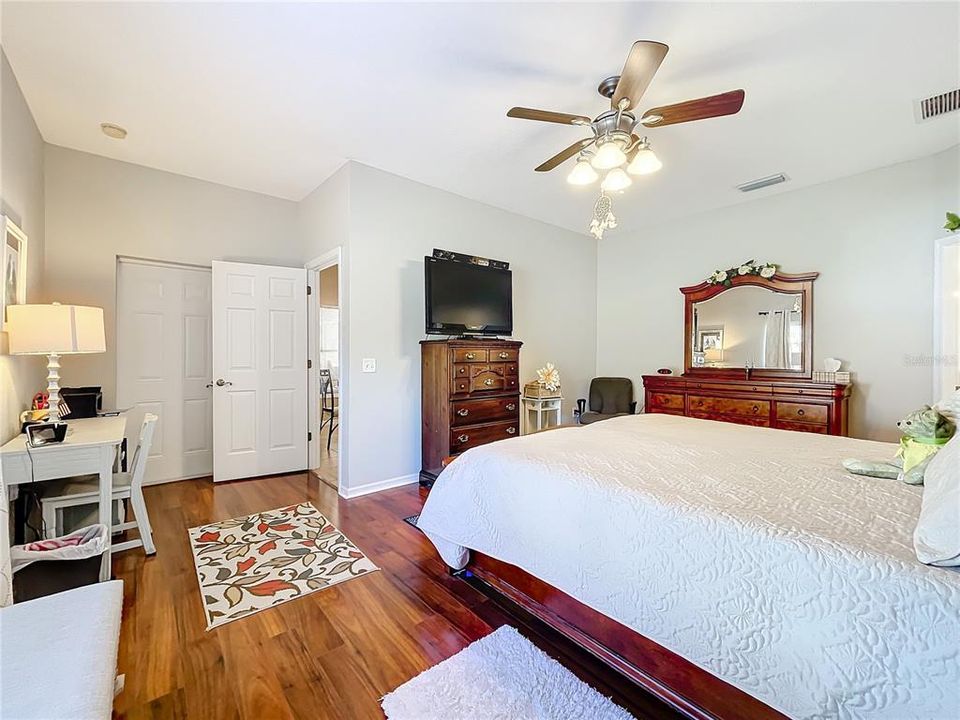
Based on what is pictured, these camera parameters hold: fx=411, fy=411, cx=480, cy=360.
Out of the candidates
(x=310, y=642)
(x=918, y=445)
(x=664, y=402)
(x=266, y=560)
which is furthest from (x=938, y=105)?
(x=266, y=560)

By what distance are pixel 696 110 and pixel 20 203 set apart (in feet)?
13.1

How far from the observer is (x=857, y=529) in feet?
3.69

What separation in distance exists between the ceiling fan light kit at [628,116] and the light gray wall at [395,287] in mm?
1715

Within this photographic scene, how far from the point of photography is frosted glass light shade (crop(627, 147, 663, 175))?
88.0 inches

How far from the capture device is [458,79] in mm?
2375

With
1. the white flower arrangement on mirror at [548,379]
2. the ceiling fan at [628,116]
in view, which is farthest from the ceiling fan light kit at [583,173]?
the white flower arrangement on mirror at [548,379]

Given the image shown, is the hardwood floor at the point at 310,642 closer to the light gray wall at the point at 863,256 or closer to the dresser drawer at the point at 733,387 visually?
the dresser drawer at the point at 733,387

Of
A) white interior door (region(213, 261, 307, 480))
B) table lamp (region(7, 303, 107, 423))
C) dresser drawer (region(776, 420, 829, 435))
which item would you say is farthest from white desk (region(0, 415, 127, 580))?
dresser drawer (region(776, 420, 829, 435))

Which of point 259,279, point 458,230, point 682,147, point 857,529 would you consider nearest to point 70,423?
point 259,279

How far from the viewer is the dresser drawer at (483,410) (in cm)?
364

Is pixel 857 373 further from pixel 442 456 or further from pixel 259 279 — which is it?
pixel 259 279

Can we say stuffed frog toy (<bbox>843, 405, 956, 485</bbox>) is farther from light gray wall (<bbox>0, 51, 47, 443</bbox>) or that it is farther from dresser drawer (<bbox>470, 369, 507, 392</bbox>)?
light gray wall (<bbox>0, 51, 47, 443</bbox>)

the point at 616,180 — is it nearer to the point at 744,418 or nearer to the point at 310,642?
the point at 310,642

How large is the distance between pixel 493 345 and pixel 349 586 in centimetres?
231
